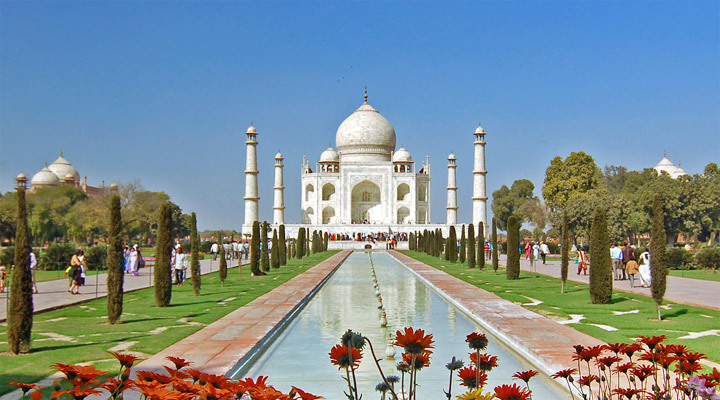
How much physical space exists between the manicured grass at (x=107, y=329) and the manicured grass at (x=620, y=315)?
3988 millimetres

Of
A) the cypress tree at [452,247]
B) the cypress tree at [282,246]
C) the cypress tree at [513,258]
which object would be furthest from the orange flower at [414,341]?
the cypress tree at [452,247]

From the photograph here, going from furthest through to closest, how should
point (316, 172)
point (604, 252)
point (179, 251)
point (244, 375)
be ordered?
point (316, 172), point (179, 251), point (604, 252), point (244, 375)

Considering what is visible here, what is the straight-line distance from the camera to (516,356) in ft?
19.5

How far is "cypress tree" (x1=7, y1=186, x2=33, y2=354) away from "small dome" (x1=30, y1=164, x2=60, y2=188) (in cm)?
5423

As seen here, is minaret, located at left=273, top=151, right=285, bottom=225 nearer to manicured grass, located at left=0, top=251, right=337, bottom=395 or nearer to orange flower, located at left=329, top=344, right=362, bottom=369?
manicured grass, located at left=0, top=251, right=337, bottom=395

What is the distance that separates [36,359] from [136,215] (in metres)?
32.2

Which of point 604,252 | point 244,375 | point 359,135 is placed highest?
point 359,135

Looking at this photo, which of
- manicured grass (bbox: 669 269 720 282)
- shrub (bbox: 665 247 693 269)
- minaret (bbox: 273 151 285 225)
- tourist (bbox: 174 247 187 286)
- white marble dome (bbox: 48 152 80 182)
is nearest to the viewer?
tourist (bbox: 174 247 187 286)

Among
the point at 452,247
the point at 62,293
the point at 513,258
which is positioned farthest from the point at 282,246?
the point at 62,293

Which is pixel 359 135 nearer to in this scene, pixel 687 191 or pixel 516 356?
pixel 687 191

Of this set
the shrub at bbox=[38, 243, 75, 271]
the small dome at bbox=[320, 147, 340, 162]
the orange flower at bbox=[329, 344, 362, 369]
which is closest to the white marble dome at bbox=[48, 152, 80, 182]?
the small dome at bbox=[320, 147, 340, 162]

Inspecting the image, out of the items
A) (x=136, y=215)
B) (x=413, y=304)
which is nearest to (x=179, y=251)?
(x=413, y=304)

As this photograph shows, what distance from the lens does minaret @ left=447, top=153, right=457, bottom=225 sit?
42.2 m

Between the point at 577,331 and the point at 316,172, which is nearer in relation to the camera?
the point at 577,331
